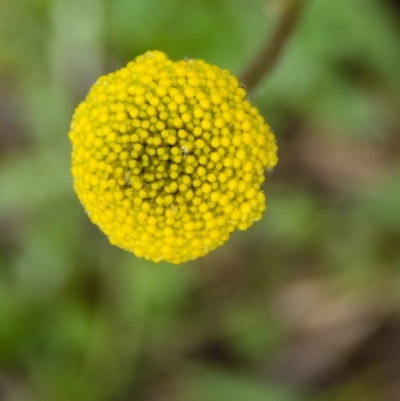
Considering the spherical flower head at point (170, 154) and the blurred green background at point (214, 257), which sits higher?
the blurred green background at point (214, 257)

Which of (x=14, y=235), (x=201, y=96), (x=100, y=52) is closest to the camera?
(x=201, y=96)

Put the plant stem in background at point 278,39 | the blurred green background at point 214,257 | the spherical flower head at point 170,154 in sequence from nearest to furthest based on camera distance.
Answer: the spherical flower head at point 170,154 < the plant stem in background at point 278,39 < the blurred green background at point 214,257

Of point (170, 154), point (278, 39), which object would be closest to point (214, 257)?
point (278, 39)

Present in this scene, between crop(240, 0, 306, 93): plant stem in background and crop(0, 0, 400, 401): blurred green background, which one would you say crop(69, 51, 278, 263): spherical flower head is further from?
crop(0, 0, 400, 401): blurred green background

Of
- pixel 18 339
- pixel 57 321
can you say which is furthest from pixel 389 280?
pixel 18 339

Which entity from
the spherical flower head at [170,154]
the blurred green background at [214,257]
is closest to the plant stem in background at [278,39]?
the spherical flower head at [170,154]

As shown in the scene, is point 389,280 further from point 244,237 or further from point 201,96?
point 201,96

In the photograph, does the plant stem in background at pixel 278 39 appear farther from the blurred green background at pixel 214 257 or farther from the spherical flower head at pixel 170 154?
the blurred green background at pixel 214 257
